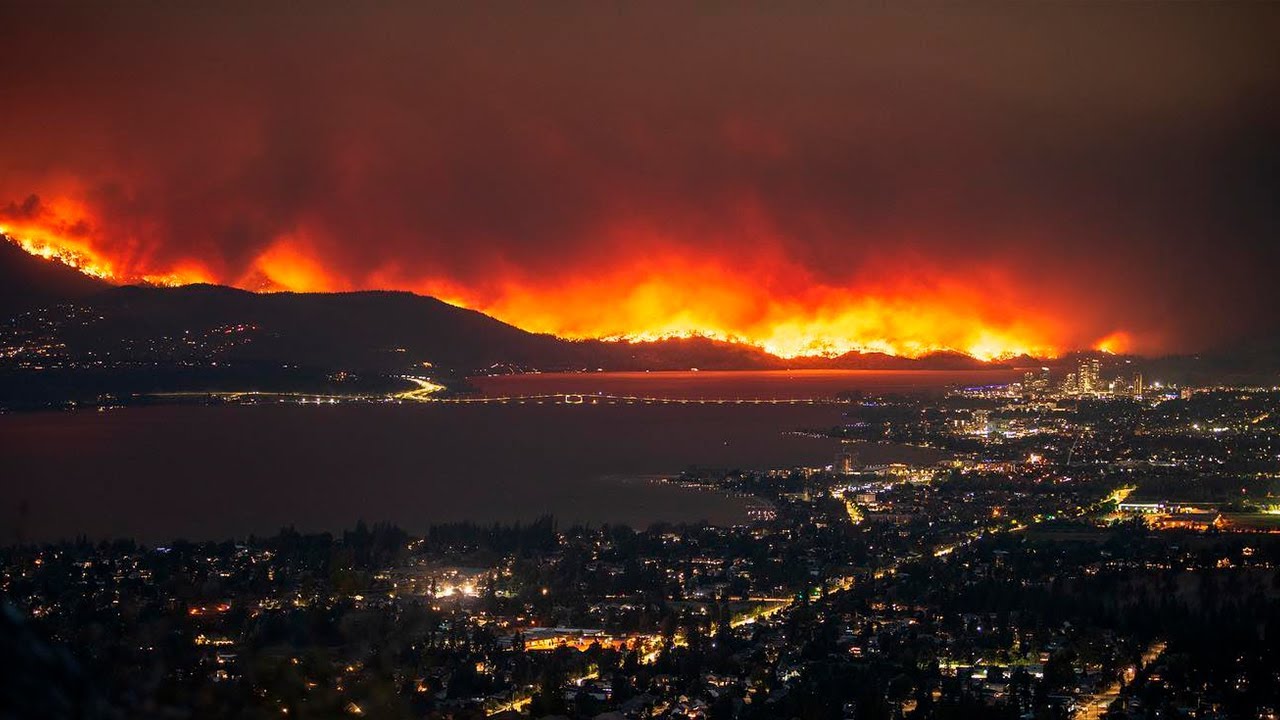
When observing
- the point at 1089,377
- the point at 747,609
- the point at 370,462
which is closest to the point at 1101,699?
the point at 747,609

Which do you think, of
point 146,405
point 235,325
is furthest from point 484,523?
point 235,325

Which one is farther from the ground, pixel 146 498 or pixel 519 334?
pixel 519 334

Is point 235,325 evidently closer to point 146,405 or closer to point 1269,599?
point 146,405

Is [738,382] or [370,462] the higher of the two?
[738,382]

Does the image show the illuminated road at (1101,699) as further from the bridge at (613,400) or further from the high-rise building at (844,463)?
the bridge at (613,400)

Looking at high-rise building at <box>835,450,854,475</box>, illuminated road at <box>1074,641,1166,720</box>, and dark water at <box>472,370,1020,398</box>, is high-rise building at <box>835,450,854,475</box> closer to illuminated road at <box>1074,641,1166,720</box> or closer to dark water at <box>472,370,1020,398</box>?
illuminated road at <box>1074,641,1166,720</box>

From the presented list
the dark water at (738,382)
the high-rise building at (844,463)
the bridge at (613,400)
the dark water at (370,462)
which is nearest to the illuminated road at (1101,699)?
the dark water at (370,462)

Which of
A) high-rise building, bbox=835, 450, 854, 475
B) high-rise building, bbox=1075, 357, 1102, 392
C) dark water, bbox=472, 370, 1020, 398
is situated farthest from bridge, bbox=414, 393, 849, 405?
high-rise building, bbox=835, 450, 854, 475

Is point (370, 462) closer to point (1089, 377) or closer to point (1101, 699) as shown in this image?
point (1101, 699)
